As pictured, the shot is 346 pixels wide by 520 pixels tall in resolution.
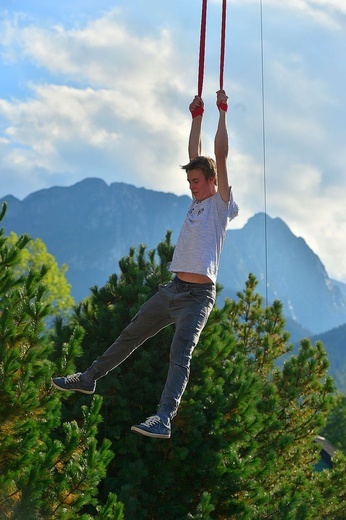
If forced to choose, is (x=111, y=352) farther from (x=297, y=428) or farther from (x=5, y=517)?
(x=297, y=428)

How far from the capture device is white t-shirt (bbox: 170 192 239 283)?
5.17 meters

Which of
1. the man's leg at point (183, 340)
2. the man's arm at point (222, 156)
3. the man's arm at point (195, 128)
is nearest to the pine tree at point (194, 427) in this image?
the man's leg at point (183, 340)

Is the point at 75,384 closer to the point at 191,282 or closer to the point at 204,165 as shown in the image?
the point at 191,282

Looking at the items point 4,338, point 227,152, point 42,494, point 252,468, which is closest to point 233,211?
point 227,152

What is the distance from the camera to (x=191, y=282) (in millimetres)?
5273

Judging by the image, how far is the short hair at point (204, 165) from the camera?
17.1 feet

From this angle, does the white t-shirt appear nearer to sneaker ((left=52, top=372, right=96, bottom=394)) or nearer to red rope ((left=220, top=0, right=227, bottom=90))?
red rope ((left=220, top=0, right=227, bottom=90))

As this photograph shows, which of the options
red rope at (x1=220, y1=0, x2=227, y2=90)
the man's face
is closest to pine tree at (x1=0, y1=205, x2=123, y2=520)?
the man's face

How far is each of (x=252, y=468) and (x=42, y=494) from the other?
3.25 m

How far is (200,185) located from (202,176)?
0.23 ft

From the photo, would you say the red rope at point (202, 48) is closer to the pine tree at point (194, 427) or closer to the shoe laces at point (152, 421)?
the shoe laces at point (152, 421)

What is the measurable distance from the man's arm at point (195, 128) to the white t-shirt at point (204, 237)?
0.68 metres

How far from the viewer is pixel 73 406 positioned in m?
7.92

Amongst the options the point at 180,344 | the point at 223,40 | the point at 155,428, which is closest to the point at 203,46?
the point at 223,40
